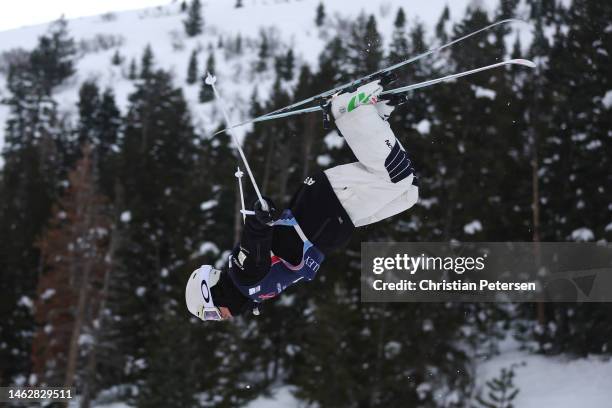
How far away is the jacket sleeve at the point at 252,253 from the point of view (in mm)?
4133

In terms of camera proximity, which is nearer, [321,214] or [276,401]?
[321,214]

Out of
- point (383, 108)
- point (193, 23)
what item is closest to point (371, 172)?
point (383, 108)

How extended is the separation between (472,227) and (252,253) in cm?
1456

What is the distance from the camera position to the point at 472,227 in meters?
18.0

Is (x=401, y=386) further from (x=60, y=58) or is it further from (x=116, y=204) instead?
(x=60, y=58)

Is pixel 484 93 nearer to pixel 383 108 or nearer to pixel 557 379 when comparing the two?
pixel 557 379

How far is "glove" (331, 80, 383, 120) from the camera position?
153 inches

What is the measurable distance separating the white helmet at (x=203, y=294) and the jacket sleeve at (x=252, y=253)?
1.25ft

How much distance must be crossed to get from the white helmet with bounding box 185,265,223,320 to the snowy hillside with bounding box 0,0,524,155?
38581mm

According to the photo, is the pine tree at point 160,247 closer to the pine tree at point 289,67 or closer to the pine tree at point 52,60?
the pine tree at point 52,60

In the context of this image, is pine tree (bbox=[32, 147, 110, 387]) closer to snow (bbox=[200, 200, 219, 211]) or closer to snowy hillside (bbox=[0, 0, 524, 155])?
snow (bbox=[200, 200, 219, 211])

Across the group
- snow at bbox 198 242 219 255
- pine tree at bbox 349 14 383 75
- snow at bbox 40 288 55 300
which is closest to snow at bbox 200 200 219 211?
snow at bbox 198 242 219 255

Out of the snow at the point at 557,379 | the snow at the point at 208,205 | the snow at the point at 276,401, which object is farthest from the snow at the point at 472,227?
the snow at the point at 208,205

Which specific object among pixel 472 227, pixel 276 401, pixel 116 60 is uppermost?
pixel 116 60
